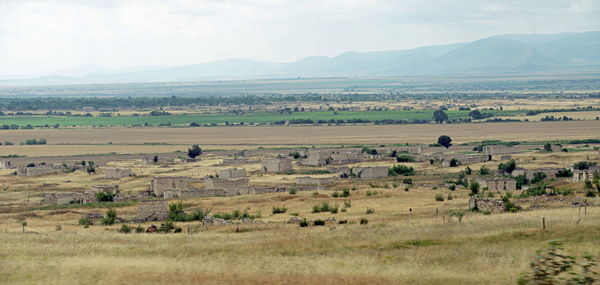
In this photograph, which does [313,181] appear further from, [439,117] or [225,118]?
[225,118]

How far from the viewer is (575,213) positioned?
31.2m

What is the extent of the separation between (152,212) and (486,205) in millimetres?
13556

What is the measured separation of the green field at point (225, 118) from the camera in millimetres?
138000

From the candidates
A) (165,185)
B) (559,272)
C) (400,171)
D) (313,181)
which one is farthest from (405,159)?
(559,272)

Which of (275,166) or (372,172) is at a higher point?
(372,172)

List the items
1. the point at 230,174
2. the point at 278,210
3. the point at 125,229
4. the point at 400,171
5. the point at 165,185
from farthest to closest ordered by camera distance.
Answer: the point at 400,171 < the point at 230,174 < the point at 165,185 < the point at 278,210 < the point at 125,229

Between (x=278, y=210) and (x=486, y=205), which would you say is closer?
(x=486, y=205)

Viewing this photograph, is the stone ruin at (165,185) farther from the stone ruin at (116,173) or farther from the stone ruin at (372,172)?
the stone ruin at (372,172)

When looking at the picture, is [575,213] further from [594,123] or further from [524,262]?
[594,123]

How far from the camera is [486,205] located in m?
35.6

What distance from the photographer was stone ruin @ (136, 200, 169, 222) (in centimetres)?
3750

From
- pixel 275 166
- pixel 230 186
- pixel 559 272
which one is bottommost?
pixel 275 166

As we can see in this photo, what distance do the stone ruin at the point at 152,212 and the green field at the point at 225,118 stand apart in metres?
97.0

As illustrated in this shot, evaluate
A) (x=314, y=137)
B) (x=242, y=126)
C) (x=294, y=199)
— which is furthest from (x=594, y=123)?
(x=294, y=199)
